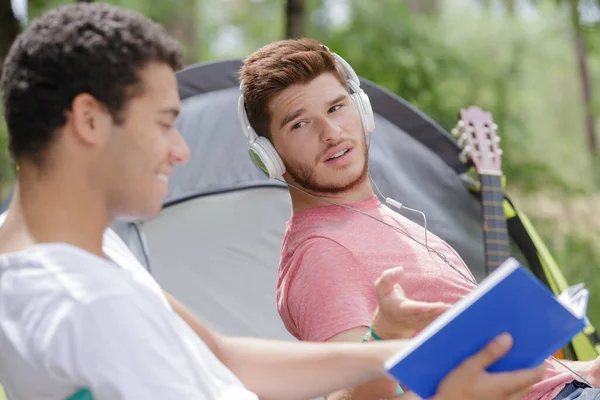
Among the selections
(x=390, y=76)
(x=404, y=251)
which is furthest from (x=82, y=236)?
(x=390, y=76)

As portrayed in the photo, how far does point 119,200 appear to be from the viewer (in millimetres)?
838

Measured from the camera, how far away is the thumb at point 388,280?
903 millimetres

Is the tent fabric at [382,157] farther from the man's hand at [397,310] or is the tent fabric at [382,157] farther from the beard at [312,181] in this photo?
the man's hand at [397,310]

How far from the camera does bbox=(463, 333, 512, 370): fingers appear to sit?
81 centimetres

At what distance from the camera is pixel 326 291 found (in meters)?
1.23

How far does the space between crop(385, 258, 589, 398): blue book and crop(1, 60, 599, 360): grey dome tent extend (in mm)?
1165

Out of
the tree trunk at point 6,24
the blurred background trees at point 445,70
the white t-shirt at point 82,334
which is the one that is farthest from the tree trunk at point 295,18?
the white t-shirt at point 82,334

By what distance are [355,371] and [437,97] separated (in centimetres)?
341

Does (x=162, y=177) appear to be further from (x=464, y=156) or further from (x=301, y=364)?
(x=464, y=156)

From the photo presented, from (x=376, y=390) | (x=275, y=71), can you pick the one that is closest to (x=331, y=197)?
(x=275, y=71)

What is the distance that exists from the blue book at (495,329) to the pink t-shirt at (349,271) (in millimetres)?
351

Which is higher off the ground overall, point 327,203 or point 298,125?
point 298,125

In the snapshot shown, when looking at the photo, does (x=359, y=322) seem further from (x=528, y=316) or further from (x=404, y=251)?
(x=528, y=316)

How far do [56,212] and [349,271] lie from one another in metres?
0.55
